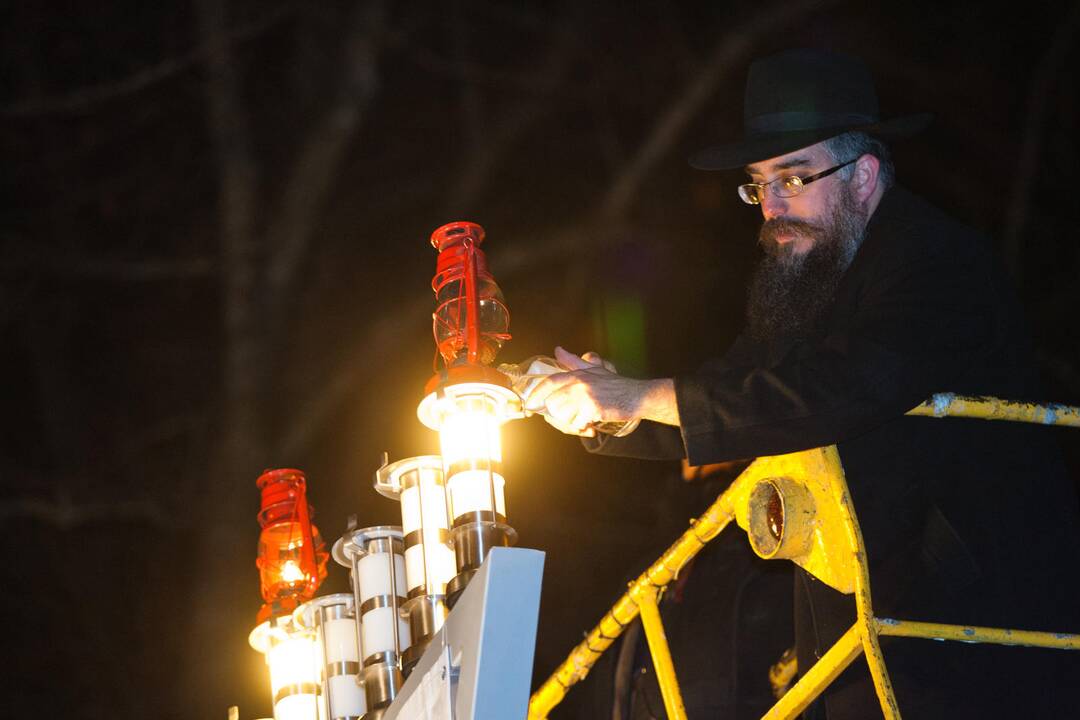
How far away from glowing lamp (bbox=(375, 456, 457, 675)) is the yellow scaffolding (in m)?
0.71

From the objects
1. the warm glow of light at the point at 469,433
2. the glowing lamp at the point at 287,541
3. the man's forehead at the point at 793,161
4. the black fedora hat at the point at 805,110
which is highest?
the black fedora hat at the point at 805,110

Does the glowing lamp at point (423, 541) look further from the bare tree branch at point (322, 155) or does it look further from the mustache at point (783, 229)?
the bare tree branch at point (322, 155)

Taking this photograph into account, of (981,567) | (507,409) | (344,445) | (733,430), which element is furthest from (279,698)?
(344,445)

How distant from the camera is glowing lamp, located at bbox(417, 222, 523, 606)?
12.8ft

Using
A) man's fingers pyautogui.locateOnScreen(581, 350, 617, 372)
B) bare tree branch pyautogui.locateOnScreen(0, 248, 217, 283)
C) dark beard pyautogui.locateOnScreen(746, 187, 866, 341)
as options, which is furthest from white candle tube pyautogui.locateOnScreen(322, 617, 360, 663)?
bare tree branch pyautogui.locateOnScreen(0, 248, 217, 283)

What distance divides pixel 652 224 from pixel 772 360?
8.67 meters

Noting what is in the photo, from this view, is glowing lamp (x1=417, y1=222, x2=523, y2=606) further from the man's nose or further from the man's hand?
the man's nose

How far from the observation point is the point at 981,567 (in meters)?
3.78

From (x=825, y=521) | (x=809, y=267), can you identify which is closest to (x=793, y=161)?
(x=809, y=267)

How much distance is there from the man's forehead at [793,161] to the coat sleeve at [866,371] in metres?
0.61

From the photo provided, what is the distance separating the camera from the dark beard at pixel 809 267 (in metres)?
4.59

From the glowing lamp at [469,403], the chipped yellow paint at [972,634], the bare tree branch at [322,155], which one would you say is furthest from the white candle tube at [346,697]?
the bare tree branch at [322,155]

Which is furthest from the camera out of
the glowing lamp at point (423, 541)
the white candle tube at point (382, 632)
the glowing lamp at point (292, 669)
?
the glowing lamp at point (292, 669)

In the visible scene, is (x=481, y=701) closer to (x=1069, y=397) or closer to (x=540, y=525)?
(x=540, y=525)
